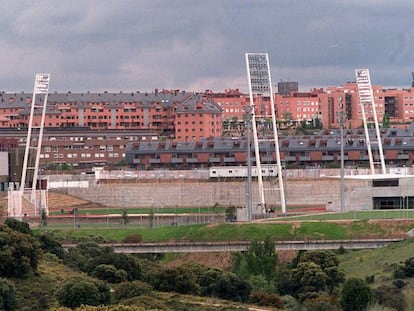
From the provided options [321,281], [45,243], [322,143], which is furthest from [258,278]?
[322,143]

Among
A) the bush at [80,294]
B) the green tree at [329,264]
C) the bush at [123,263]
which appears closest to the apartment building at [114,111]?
the green tree at [329,264]

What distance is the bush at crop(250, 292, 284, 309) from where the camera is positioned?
41500 millimetres

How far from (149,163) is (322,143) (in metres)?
12.3

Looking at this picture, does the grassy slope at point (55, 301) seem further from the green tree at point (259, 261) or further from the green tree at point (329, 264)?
the green tree at point (259, 261)

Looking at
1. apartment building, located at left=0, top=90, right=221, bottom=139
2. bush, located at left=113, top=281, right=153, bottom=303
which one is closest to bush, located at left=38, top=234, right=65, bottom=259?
bush, located at left=113, top=281, right=153, bottom=303

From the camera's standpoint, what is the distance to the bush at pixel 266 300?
41.5m

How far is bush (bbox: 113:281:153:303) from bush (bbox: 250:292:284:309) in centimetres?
327

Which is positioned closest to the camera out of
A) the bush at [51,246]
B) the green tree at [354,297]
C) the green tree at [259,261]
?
the green tree at [354,297]

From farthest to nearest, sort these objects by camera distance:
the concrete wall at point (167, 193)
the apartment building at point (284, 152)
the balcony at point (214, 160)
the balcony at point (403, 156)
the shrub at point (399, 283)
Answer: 1. the balcony at point (214, 160)
2. the apartment building at point (284, 152)
3. the balcony at point (403, 156)
4. the concrete wall at point (167, 193)
5. the shrub at point (399, 283)

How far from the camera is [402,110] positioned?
144m

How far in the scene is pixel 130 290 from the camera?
4022 cm

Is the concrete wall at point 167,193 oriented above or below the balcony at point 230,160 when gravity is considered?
below

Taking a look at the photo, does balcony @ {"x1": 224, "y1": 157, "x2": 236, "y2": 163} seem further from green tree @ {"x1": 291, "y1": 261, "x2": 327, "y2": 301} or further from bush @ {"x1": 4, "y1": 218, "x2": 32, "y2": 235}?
green tree @ {"x1": 291, "y1": 261, "x2": 327, "y2": 301}

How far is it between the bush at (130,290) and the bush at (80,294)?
71 centimetres
